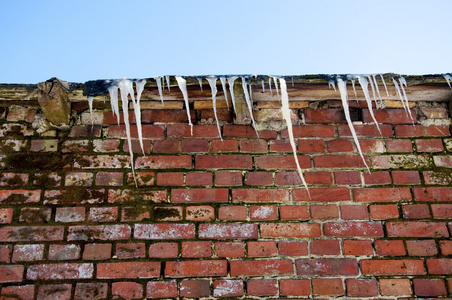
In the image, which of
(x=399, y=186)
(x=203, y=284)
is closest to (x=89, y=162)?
(x=203, y=284)

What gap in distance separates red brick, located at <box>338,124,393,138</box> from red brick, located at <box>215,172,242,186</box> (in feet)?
2.22

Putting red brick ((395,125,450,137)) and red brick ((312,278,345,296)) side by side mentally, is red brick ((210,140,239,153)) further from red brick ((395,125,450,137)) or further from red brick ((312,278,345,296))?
red brick ((395,125,450,137))

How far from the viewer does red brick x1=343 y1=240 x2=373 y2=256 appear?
1578mm

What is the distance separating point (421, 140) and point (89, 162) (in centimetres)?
197

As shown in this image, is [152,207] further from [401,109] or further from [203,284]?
[401,109]

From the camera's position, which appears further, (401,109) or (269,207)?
(401,109)

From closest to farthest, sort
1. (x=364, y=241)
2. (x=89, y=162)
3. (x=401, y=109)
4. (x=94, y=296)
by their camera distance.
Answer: (x=94, y=296)
(x=364, y=241)
(x=89, y=162)
(x=401, y=109)

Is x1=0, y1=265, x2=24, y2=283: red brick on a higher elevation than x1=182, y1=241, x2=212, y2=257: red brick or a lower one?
lower

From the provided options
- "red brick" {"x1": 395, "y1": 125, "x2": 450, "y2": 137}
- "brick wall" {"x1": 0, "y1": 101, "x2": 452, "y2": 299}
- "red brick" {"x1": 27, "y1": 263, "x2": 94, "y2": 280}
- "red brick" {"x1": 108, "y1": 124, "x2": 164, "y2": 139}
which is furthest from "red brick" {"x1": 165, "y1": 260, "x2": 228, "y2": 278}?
"red brick" {"x1": 395, "y1": 125, "x2": 450, "y2": 137}

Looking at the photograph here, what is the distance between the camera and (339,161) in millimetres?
1736

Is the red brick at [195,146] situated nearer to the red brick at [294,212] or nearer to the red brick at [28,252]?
the red brick at [294,212]

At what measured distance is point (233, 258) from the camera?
156 centimetres

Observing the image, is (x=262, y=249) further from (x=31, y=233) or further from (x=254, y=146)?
(x=31, y=233)

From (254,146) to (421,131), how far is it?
1.02m
